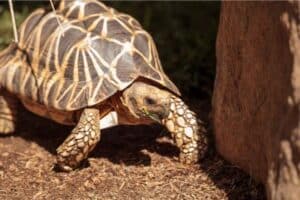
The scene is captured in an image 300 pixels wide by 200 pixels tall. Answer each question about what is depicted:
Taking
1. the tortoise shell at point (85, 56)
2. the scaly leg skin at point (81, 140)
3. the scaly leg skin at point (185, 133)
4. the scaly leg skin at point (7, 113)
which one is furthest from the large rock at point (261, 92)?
the scaly leg skin at point (7, 113)

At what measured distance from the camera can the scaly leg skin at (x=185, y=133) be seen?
12.1ft

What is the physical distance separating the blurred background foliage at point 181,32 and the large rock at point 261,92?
3.46 ft

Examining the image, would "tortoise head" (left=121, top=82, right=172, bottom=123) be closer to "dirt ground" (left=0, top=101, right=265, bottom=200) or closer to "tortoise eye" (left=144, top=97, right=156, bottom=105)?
"tortoise eye" (left=144, top=97, right=156, bottom=105)

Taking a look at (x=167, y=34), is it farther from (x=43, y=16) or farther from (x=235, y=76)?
(x=235, y=76)

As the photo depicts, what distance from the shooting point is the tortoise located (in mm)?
3570

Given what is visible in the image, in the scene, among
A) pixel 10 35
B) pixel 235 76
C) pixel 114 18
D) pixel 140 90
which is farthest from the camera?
pixel 10 35

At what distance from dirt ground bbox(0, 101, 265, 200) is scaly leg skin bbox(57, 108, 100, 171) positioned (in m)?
0.10

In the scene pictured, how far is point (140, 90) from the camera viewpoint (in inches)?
141

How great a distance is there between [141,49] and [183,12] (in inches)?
86.9

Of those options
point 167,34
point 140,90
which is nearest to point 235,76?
point 140,90

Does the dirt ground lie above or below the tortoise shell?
below

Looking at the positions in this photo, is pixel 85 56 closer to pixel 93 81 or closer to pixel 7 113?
pixel 93 81

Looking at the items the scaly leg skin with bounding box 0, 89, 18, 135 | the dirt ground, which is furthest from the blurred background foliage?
the scaly leg skin with bounding box 0, 89, 18, 135

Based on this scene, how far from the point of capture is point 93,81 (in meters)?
3.57
